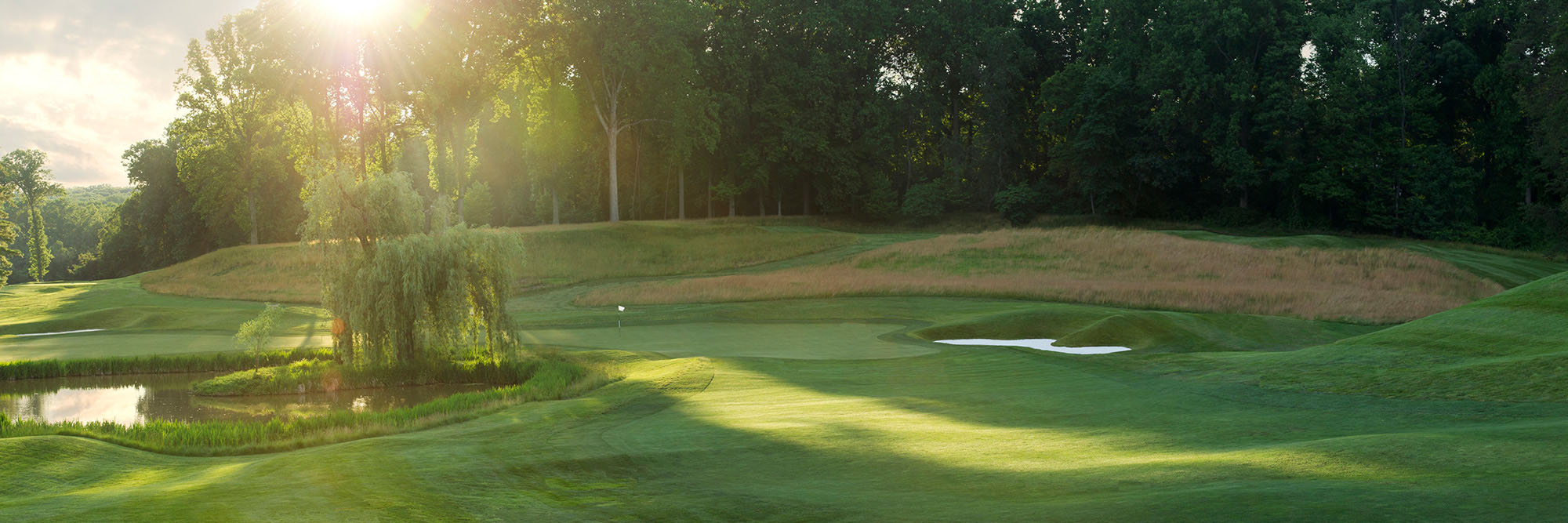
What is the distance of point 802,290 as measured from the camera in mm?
31953

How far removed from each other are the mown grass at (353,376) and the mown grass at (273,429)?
3737 mm

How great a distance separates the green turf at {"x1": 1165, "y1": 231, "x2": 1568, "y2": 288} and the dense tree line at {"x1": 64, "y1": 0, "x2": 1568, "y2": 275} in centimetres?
778

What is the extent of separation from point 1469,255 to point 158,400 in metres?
52.9

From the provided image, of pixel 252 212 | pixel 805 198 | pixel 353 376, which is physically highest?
pixel 805 198

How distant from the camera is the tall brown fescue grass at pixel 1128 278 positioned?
27.7 meters

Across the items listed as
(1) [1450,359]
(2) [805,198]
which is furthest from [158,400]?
(2) [805,198]

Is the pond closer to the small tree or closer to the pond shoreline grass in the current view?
the pond shoreline grass

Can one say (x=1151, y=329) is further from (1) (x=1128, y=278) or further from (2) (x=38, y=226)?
(2) (x=38, y=226)

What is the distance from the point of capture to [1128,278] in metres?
35.8

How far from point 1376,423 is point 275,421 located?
13.3 metres

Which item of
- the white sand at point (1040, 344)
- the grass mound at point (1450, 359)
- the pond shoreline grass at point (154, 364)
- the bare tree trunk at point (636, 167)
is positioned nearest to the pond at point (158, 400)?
the pond shoreline grass at point (154, 364)

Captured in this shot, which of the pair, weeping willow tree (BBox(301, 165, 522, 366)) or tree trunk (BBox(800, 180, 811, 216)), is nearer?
weeping willow tree (BBox(301, 165, 522, 366))

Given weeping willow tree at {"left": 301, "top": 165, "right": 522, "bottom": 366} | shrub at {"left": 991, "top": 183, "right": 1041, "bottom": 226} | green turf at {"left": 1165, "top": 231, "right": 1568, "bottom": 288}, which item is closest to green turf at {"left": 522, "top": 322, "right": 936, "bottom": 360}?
weeping willow tree at {"left": 301, "top": 165, "right": 522, "bottom": 366}

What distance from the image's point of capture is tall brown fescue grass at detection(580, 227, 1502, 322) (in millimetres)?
27734
